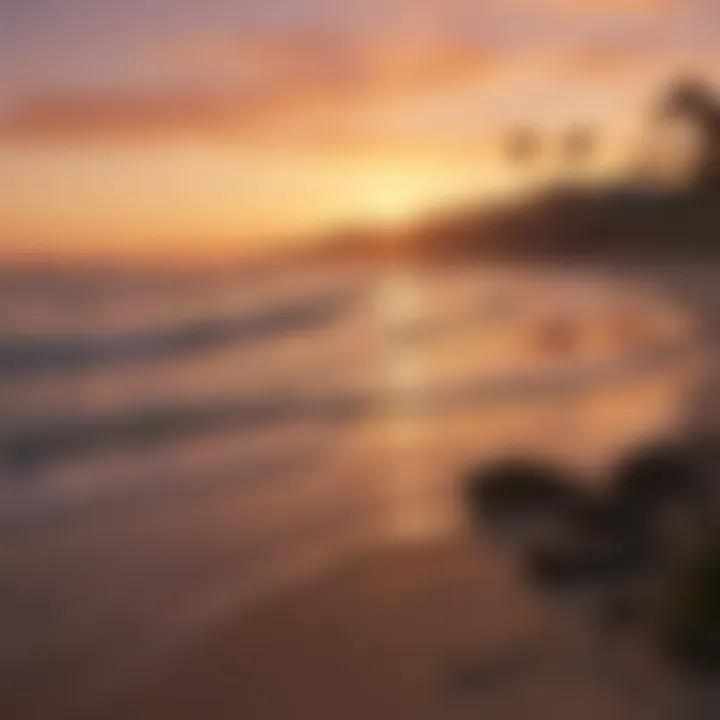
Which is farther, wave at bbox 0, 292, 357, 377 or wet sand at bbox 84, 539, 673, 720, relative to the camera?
wave at bbox 0, 292, 357, 377

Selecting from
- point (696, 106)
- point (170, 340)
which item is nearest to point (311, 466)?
point (170, 340)

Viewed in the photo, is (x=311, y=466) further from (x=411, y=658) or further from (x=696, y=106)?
(x=696, y=106)

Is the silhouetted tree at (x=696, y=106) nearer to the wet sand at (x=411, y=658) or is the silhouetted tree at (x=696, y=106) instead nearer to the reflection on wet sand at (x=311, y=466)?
the reflection on wet sand at (x=311, y=466)

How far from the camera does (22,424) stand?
2.57ft

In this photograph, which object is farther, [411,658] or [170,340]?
[170,340]

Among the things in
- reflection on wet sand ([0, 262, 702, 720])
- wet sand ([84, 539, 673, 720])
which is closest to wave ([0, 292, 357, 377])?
reflection on wet sand ([0, 262, 702, 720])

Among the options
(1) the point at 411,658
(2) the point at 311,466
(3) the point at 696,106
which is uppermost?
(3) the point at 696,106

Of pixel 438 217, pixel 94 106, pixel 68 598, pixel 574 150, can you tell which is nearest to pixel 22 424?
pixel 68 598

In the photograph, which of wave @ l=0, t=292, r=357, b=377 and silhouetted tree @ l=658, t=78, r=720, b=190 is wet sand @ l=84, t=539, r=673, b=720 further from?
silhouetted tree @ l=658, t=78, r=720, b=190

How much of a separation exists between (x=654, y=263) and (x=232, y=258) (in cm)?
31

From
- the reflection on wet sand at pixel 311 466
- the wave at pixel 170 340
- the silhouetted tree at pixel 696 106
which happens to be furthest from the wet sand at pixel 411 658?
the silhouetted tree at pixel 696 106

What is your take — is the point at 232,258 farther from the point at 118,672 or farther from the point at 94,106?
the point at 118,672

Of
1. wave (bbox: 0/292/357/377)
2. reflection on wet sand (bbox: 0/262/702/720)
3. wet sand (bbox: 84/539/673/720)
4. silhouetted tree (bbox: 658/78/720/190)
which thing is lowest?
wet sand (bbox: 84/539/673/720)

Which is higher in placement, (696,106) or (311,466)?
(696,106)
